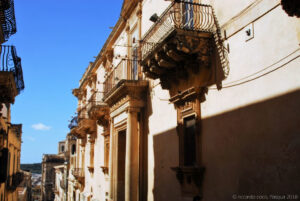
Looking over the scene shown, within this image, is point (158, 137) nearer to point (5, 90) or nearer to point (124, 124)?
point (124, 124)

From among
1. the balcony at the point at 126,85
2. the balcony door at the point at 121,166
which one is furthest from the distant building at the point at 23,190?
the balcony at the point at 126,85

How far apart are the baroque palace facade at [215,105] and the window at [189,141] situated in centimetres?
2

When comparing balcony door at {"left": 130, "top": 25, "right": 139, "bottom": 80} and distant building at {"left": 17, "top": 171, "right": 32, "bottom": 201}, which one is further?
distant building at {"left": 17, "top": 171, "right": 32, "bottom": 201}

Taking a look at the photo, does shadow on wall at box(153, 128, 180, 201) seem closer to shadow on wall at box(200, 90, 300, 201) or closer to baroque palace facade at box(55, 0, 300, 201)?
baroque palace facade at box(55, 0, 300, 201)

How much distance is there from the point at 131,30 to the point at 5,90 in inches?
191

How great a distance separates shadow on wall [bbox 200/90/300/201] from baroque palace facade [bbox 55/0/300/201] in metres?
0.01

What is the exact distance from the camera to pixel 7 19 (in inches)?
320

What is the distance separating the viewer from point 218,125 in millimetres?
5941

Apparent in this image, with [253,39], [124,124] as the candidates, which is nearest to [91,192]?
[124,124]

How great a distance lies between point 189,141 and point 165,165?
1.34 meters

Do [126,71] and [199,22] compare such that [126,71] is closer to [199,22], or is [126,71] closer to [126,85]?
[126,85]

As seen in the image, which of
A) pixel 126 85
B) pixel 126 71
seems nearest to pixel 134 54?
pixel 126 71

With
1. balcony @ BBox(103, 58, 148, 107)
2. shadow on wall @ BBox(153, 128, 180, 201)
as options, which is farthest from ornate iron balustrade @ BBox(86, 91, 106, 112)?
shadow on wall @ BBox(153, 128, 180, 201)

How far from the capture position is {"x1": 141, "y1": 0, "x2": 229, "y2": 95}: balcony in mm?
6039
